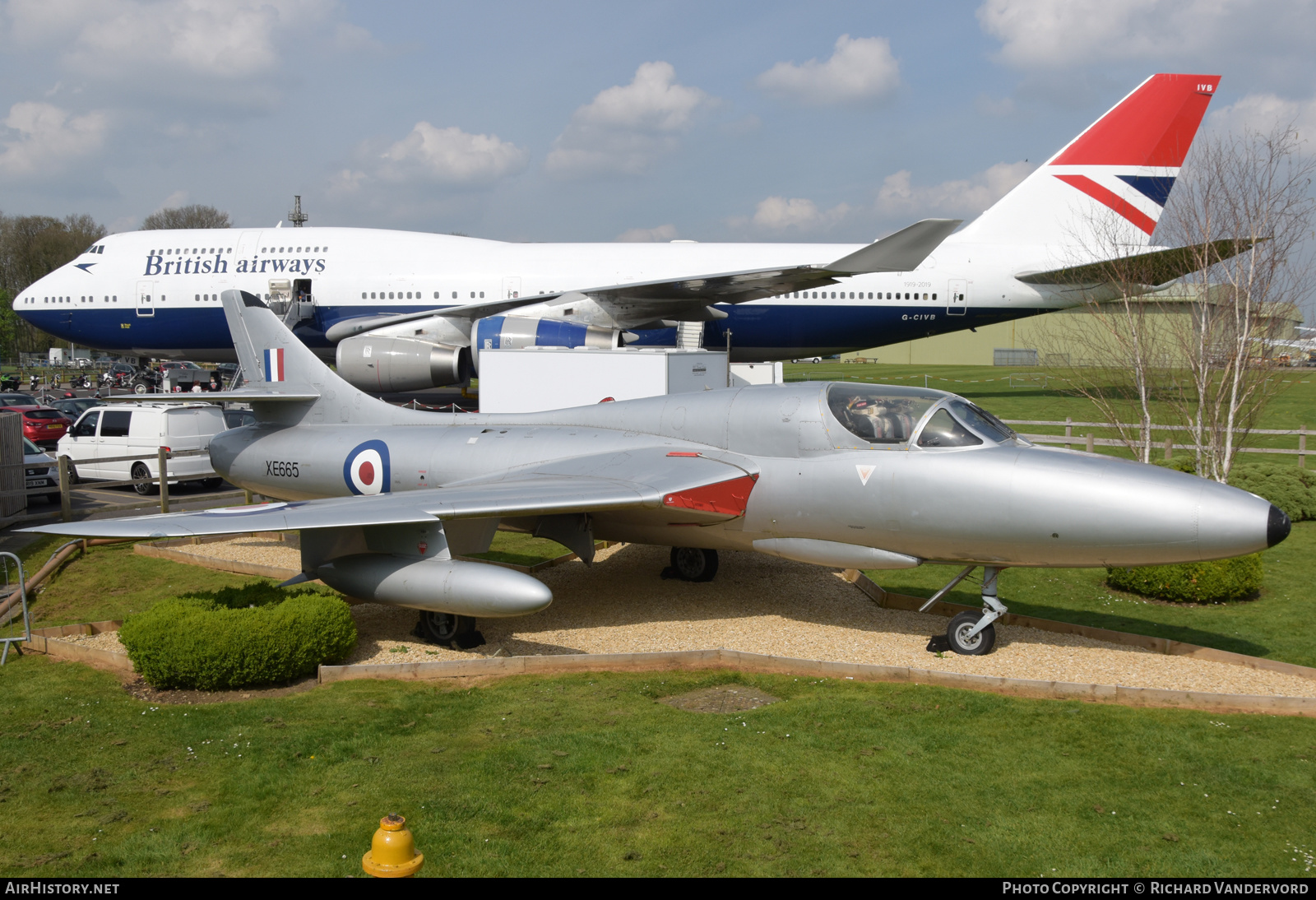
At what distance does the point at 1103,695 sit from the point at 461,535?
655 centimetres

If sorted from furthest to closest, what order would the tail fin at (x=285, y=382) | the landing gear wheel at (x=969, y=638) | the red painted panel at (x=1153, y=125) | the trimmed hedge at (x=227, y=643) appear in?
the red painted panel at (x=1153, y=125) < the tail fin at (x=285, y=382) < the landing gear wheel at (x=969, y=638) < the trimmed hedge at (x=227, y=643)

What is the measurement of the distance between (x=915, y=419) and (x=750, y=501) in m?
1.97

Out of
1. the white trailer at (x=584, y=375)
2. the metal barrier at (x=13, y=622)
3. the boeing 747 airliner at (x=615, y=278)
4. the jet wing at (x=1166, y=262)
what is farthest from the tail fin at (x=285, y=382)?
the jet wing at (x=1166, y=262)

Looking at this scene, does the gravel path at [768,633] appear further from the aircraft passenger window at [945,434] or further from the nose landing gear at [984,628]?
the aircraft passenger window at [945,434]

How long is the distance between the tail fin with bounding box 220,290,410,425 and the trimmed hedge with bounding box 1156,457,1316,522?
13737 mm

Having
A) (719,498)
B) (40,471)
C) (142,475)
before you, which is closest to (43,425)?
(142,475)

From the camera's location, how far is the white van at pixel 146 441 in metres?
18.9

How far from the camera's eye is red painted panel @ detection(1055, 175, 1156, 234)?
24016 mm

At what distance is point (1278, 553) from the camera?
45.5 feet

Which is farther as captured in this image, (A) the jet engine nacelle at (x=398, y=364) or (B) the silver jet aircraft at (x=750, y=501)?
(A) the jet engine nacelle at (x=398, y=364)

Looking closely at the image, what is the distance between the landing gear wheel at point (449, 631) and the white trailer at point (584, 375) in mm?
7417

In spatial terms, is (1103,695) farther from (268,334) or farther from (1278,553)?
(268,334)

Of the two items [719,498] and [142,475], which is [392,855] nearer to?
[719,498]
